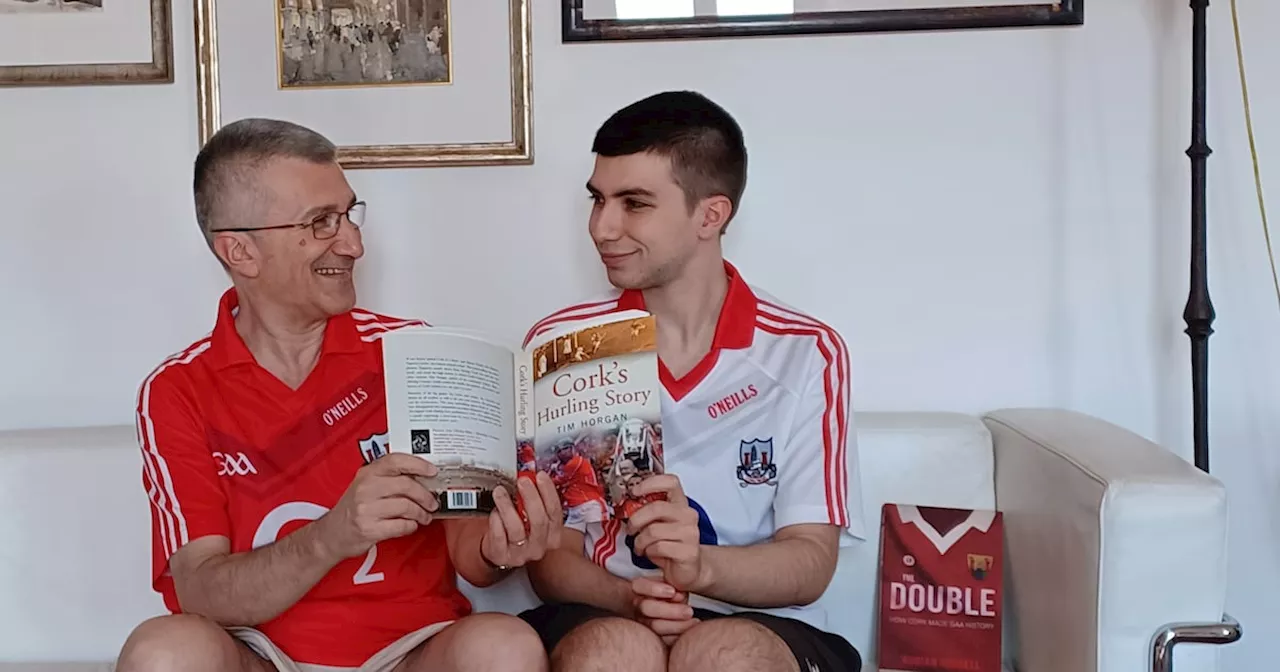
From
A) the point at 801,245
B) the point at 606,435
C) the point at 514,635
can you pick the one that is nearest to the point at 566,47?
the point at 801,245

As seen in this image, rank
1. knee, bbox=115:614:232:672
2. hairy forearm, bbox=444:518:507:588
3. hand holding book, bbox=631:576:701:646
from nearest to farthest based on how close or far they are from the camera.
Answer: knee, bbox=115:614:232:672, hand holding book, bbox=631:576:701:646, hairy forearm, bbox=444:518:507:588

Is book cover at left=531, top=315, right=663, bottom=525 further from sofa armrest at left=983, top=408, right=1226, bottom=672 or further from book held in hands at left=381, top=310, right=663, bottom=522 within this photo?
sofa armrest at left=983, top=408, right=1226, bottom=672

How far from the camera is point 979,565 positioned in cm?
171

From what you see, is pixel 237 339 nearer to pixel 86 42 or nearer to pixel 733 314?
pixel 733 314

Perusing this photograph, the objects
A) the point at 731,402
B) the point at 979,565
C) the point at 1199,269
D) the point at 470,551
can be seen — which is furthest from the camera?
the point at 1199,269

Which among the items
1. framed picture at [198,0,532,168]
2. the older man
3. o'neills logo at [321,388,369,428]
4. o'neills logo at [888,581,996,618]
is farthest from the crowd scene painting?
o'neills logo at [888,581,996,618]

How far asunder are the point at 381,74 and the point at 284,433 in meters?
0.78

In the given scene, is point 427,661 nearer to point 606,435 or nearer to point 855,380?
point 606,435

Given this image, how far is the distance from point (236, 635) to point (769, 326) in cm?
83

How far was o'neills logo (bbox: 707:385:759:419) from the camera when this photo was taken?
159 centimetres

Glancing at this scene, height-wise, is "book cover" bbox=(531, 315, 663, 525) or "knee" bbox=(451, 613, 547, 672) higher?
"book cover" bbox=(531, 315, 663, 525)

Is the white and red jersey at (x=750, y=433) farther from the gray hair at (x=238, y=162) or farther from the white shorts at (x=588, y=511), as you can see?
the gray hair at (x=238, y=162)

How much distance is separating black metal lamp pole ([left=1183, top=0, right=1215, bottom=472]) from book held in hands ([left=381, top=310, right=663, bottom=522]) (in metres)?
1.00

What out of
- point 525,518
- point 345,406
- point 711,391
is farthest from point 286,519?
point 711,391
